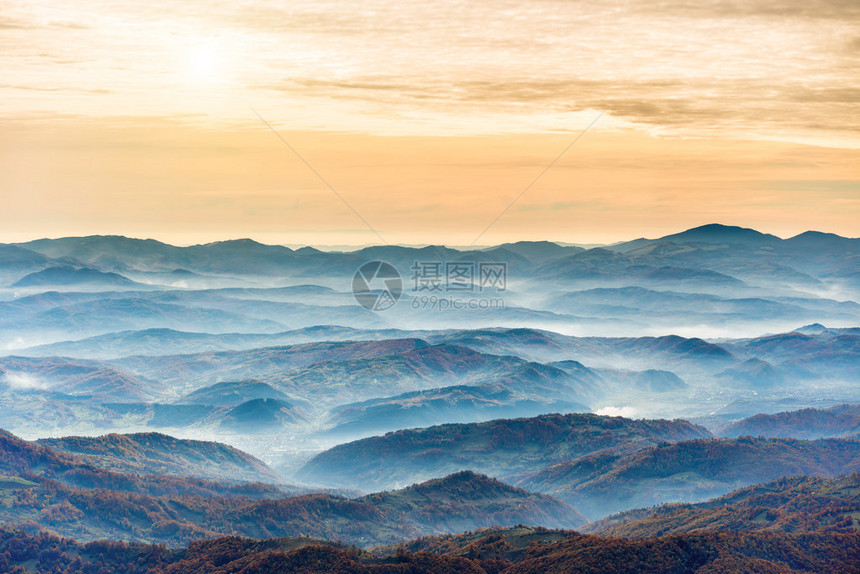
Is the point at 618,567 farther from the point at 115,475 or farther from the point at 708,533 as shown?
the point at 115,475

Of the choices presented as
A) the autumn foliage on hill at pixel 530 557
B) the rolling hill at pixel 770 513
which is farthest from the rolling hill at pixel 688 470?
the autumn foliage on hill at pixel 530 557

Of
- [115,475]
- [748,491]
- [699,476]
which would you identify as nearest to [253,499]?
[115,475]

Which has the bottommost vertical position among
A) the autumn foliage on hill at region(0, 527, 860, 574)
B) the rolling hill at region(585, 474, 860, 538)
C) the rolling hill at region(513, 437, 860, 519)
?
the rolling hill at region(513, 437, 860, 519)

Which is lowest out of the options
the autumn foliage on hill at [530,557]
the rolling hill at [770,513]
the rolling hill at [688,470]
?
the rolling hill at [688,470]

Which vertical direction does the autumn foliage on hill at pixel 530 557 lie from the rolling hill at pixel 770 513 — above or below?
above

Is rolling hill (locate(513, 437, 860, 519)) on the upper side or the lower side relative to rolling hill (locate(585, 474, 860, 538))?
lower

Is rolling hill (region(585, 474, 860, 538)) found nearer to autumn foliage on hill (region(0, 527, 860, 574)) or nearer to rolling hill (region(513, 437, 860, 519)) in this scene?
autumn foliage on hill (region(0, 527, 860, 574))

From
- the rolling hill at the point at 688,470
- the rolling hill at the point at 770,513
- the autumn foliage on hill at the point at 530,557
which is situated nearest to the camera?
the autumn foliage on hill at the point at 530,557

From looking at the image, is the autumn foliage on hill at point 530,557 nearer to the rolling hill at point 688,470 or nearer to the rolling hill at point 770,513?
the rolling hill at point 770,513

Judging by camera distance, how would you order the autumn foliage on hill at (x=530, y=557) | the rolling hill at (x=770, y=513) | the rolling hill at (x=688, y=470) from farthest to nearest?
1. the rolling hill at (x=688, y=470)
2. the rolling hill at (x=770, y=513)
3. the autumn foliage on hill at (x=530, y=557)

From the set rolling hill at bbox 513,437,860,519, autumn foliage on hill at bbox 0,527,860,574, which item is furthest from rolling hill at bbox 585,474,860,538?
rolling hill at bbox 513,437,860,519

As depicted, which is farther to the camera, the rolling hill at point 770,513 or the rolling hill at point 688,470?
the rolling hill at point 688,470
